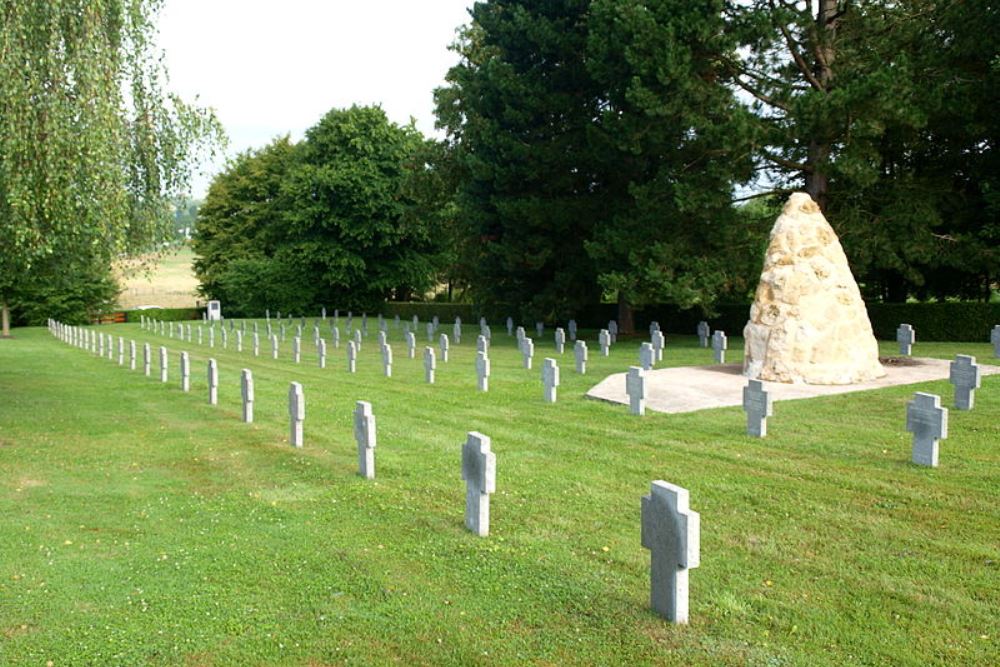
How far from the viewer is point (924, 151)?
26.1 meters

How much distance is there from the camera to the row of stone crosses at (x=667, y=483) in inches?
187

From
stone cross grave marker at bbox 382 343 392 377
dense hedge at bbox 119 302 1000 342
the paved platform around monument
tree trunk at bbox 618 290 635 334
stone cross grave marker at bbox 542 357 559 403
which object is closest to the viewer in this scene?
the paved platform around monument

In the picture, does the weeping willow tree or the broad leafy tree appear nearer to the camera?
the weeping willow tree

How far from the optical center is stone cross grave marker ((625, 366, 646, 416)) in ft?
39.8

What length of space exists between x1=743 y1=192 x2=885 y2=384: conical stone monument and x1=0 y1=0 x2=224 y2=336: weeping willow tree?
10428mm

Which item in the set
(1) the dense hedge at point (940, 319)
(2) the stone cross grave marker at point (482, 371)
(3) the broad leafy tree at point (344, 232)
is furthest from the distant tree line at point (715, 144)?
(3) the broad leafy tree at point (344, 232)

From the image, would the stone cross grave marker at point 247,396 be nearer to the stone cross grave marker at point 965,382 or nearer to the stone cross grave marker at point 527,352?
the stone cross grave marker at point 527,352

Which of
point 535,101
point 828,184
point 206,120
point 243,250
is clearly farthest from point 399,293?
point 206,120

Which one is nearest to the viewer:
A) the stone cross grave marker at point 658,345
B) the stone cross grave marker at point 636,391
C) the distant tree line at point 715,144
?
the stone cross grave marker at point 636,391

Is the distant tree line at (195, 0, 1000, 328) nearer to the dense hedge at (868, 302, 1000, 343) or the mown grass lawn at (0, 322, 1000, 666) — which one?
the dense hedge at (868, 302, 1000, 343)

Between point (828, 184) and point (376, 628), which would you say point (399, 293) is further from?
point (376, 628)

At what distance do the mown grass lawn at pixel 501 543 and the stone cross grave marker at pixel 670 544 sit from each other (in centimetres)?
16

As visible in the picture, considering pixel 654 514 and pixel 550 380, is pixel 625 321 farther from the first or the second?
pixel 654 514

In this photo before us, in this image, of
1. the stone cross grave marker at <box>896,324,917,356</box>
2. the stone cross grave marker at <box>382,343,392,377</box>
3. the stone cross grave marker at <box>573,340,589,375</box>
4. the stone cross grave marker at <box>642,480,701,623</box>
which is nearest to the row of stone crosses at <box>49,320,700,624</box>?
the stone cross grave marker at <box>642,480,701,623</box>
